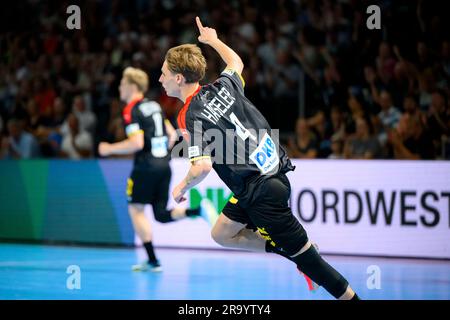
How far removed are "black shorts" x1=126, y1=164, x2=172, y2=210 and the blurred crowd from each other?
2.54 m

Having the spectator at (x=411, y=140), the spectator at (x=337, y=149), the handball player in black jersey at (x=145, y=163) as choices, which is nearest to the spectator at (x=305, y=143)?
the spectator at (x=337, y=149)

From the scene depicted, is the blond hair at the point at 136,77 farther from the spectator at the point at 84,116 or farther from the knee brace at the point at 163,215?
the spectator at the point at 84,116

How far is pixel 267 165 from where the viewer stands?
5.89m

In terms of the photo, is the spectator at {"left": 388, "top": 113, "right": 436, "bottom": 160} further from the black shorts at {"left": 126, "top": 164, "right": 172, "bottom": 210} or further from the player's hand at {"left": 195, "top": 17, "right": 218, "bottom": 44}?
the player's hand at {"left": 195, "top": 17, "right": 218, "bottom": 44}

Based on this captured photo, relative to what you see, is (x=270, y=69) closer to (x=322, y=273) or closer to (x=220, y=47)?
(x=220, y=47)

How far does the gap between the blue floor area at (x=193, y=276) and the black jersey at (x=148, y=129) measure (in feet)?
3.99

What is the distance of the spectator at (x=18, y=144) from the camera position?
43.3ft

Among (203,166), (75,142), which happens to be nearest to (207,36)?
(203,166)

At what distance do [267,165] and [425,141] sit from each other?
5.08 m

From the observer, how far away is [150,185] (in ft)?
30.4

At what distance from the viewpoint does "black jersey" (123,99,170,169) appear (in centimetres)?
921

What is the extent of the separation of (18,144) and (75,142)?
3.06 ft

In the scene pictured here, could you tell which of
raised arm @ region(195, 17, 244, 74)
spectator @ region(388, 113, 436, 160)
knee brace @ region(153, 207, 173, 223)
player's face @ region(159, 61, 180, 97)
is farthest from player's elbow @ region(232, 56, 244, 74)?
spectator @ region(388, 113, 436, 160)

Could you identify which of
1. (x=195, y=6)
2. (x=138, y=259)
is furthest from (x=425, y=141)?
(x=195, y=6)
